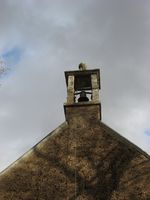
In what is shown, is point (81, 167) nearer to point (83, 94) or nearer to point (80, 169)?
point (80, 169)

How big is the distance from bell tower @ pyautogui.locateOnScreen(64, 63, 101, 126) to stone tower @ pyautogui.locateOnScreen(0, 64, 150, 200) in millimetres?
78

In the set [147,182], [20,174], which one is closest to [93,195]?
[147,182]

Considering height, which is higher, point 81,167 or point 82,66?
point 82,66

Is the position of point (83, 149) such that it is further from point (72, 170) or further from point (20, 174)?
point (20, 174)

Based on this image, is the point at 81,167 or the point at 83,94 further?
the point at 83,94

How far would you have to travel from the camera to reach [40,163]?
13227 millimetres

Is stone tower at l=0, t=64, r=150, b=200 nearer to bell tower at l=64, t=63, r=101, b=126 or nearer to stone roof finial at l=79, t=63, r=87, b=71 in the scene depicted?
bell tower at l=64, t=63, r=101, b=126

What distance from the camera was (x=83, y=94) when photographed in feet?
55.0

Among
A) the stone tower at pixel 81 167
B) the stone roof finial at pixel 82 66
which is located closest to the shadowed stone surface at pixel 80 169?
the stone tower at pixel 81 167

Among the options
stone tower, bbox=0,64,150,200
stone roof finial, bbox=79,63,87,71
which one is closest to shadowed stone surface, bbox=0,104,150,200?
stone tower, bbox=0,64,150,200

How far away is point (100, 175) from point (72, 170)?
996 mm

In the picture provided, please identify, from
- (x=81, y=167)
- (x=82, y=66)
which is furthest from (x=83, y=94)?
(x=81, y=167)

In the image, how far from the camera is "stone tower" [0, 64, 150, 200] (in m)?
12.1

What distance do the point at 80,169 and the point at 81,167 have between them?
0.32ft
